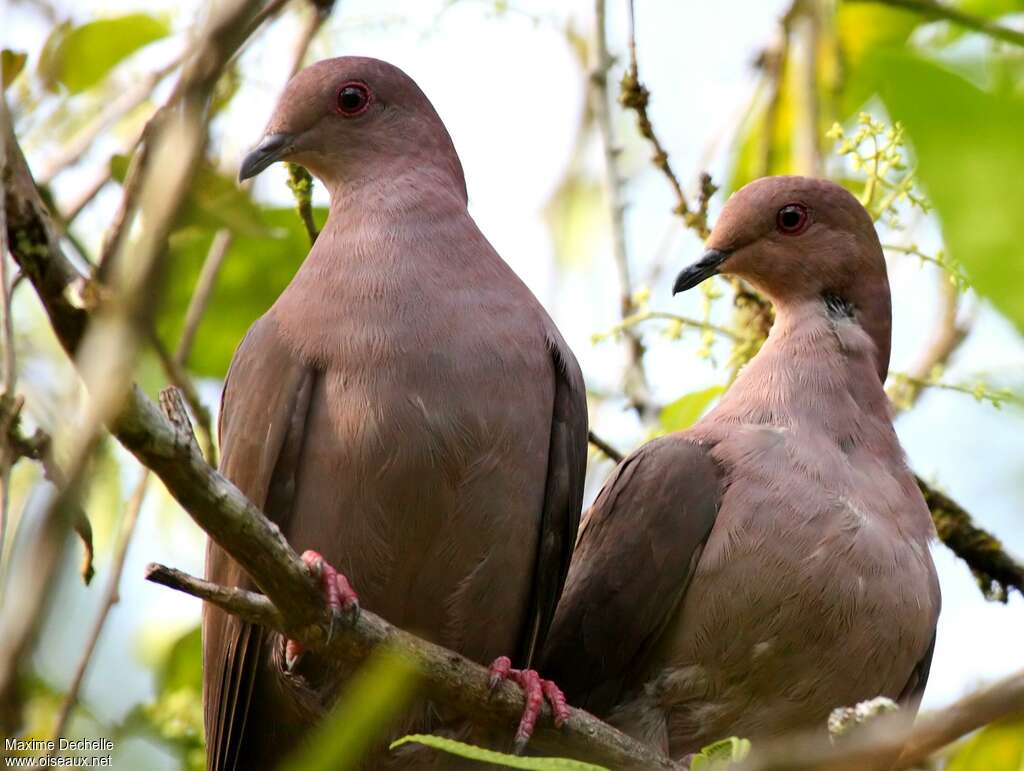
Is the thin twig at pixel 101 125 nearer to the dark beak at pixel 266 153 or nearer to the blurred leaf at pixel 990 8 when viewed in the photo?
the dark beak at pixel 266 153

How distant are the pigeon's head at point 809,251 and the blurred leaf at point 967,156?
358cm

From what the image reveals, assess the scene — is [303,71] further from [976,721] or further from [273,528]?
[976,721]

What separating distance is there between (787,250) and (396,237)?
1.43 metres

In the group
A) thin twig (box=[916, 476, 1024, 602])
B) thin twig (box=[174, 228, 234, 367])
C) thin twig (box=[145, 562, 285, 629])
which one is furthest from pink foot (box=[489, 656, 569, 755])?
thin twig (box=[916, 476, 1024, 602])

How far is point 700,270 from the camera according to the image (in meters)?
4.98

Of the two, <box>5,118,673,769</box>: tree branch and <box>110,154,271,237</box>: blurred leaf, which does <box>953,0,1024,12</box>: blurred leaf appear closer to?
<box>5,118,673,769</box>: tree branch

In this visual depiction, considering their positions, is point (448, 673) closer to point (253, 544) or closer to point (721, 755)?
point (253, 544)

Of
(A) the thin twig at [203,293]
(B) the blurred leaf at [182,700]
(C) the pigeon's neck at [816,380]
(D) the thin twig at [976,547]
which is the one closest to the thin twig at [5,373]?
(B) the blurred leaf at [182,700]

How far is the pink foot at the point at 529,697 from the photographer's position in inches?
141

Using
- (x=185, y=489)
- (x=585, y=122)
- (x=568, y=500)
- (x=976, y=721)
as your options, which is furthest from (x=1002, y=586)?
(x=976, y=721)

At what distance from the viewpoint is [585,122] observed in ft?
21.1

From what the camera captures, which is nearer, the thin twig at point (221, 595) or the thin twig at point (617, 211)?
the thin twig at point (221, 595)

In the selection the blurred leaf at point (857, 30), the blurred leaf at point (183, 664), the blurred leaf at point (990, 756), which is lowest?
the blurred leaf at point (990, 756)

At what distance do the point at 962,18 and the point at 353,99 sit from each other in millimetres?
3117
